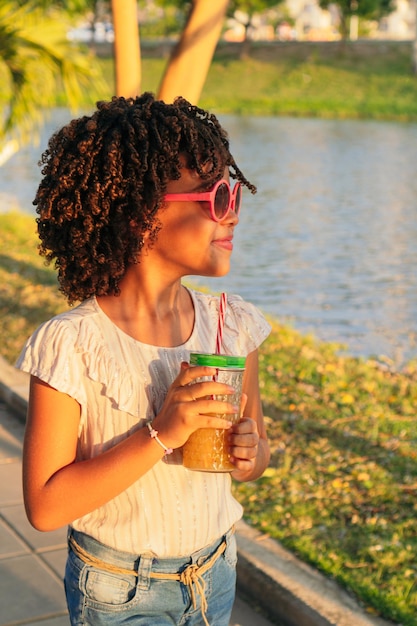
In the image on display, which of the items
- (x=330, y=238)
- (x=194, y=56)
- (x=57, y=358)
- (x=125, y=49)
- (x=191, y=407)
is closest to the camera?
(x=191, y=407)

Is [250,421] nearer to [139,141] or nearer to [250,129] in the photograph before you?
[139,141]

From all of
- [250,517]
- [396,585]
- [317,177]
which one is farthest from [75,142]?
[317,177]

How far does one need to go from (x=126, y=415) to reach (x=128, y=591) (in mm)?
351

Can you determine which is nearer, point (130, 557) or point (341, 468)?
point (130, 557)

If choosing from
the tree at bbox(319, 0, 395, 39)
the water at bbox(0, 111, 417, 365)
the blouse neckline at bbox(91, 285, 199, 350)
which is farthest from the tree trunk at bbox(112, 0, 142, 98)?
the tree at bbox(319, 0, 395, 39)

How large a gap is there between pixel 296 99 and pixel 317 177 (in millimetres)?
28206

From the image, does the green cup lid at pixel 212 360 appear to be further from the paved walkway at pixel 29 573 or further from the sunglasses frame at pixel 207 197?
the paved walkway at pixel 29 573

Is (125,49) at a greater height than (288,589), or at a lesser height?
greater

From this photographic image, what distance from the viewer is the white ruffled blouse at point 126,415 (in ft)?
6.61

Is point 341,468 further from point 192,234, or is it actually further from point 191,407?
point 191,407

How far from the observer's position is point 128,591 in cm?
204

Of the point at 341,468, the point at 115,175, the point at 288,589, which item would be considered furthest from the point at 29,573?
the point at 115,175

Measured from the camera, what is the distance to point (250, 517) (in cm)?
423

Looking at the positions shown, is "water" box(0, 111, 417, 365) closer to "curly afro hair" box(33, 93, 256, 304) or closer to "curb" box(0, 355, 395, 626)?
"curb" box(0, 355, 395, 626)
